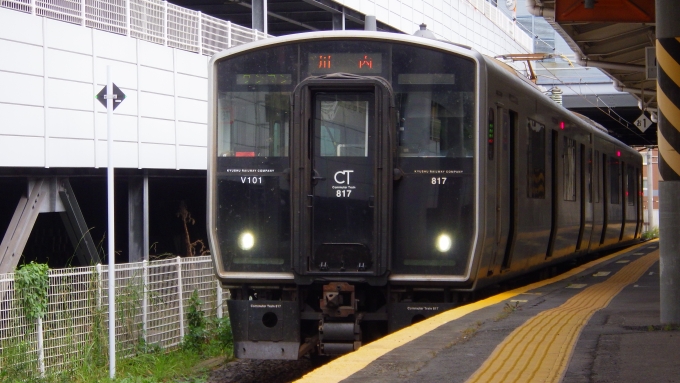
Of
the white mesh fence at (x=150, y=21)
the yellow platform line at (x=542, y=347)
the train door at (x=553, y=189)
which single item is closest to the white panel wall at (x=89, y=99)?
the white mesh fence at (x=150, y=21)

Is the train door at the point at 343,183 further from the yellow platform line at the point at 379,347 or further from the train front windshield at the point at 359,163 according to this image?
the yellow platform line at the point at 379,347

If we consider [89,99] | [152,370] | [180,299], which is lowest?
[152,370]

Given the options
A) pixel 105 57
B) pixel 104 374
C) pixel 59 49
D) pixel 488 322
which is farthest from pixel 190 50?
pixel 488 322

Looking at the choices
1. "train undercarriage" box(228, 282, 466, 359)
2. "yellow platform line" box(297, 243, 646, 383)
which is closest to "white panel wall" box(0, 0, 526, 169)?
"train undercarriage" box(228, 282, 466, 359)

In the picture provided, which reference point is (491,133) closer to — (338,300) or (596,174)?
(338,300)

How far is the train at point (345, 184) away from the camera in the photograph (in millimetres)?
7887

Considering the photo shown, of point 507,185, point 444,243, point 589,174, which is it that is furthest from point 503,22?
point 444,243

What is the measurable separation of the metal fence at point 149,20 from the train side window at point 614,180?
7.78 m

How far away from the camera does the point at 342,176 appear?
7.91 m

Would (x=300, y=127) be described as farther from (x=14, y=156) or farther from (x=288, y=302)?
(x=14, y=156)

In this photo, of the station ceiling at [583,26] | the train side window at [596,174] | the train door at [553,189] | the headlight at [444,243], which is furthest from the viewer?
the train side window at [596,174]

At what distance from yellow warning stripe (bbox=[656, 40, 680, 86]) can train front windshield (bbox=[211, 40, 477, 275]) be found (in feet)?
5.63

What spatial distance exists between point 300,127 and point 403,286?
1665mm

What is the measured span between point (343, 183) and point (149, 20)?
7898 mm
